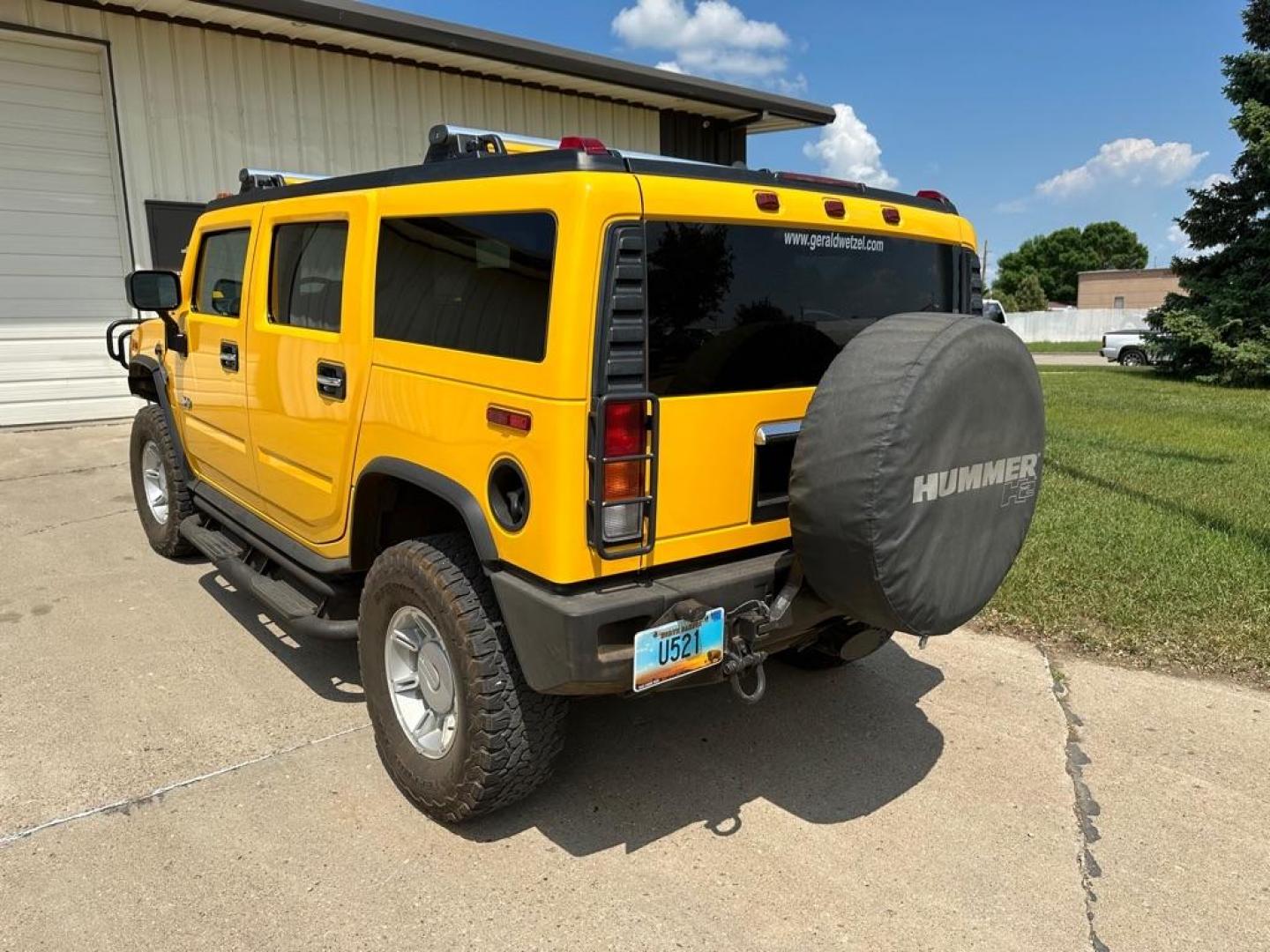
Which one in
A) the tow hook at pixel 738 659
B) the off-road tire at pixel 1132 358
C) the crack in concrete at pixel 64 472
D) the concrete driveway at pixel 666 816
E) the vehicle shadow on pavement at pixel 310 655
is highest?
the tow hook at pixel 738 659

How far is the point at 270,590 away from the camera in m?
3.80

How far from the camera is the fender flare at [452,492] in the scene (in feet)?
8.43

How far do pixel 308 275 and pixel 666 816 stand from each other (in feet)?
7.91

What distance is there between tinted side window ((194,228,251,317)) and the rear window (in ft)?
7.71

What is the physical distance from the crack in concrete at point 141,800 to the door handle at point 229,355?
1.71 m

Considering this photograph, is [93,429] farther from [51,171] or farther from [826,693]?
[826,693]

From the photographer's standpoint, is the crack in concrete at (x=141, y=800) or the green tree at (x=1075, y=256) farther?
the green tree at (x=1075, y=256)

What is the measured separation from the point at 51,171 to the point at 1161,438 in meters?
12.6

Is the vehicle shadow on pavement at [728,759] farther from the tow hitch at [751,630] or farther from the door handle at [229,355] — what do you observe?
the door handle at [229,355]

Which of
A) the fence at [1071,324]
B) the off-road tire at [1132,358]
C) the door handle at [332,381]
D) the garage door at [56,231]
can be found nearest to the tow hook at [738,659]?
the door handle at [332,381]

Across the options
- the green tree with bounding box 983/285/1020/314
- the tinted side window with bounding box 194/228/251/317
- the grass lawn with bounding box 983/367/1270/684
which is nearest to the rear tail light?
the tinted side window with bounding box 194/228/251/317

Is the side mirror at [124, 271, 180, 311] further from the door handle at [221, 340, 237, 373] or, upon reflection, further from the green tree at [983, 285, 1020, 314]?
Result: the green tree at [983, 285, 1020, 314]

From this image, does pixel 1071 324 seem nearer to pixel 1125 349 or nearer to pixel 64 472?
pixel 1125 349

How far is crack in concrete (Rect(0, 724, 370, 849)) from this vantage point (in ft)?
9.52
